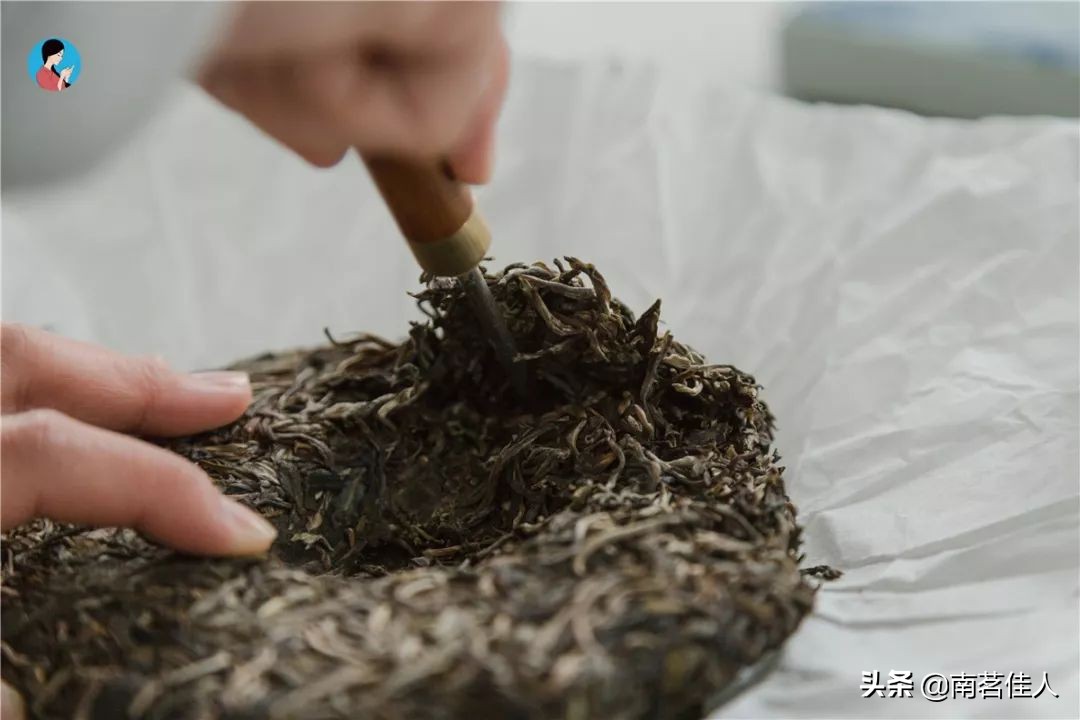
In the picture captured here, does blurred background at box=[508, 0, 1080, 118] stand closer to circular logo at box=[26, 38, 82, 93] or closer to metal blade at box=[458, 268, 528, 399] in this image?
metal blade at box=[458, 268, 528, 399]

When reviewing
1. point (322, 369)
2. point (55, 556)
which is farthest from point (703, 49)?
point (55, 556)

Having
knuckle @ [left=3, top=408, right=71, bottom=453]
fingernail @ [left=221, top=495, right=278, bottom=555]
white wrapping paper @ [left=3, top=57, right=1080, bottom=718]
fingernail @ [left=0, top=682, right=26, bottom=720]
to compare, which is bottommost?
fingernail @ [left=0, top=682, right=26, bottom=720]

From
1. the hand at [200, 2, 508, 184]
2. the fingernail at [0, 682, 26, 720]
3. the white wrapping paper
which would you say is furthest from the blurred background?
the fingernail at [0, 682, 26, 720]

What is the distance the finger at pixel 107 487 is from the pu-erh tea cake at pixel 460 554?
2 centimetres

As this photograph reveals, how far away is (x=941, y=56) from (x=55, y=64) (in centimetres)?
102

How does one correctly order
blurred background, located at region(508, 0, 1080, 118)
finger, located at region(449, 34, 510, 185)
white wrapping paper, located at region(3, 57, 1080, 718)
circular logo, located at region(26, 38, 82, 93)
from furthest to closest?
blurred background, located at region(508, 0, 1080, 118) → white wrapping paper, located at region(3, 57, 1080, 718) → finger, located at region(449, 34, 510, 185) → circular logo, located at region(26, 38, 82, 93)

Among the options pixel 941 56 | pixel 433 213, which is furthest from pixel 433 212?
pixel 941 56

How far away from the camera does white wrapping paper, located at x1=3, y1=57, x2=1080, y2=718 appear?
0.66 meters

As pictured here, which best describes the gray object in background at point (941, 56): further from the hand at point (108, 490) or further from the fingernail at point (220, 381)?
the hand at point (108, 490)

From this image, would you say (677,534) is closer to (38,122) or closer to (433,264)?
(433,264)

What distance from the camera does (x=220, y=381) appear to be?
736 millimetres

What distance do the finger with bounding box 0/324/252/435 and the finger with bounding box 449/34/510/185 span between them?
24 cm

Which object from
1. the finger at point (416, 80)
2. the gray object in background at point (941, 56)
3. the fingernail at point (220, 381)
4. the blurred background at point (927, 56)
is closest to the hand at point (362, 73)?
the finger at point (416, 80)

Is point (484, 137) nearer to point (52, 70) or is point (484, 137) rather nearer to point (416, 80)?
point (416, 80)
